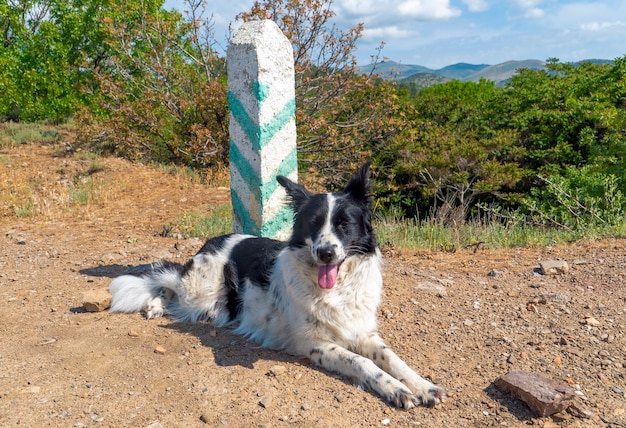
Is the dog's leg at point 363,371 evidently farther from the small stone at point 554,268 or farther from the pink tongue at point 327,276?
the small stone at point 554,268

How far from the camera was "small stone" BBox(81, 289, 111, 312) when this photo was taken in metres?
4.40

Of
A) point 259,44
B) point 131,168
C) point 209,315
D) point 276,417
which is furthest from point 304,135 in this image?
point 276,417

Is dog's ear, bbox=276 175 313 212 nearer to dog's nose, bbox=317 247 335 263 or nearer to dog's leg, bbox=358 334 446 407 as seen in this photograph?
dog's nose, bbox=317 247 335 263

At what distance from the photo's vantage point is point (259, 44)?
5.10m

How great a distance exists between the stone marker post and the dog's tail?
102cm

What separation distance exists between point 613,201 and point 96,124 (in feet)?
35.7

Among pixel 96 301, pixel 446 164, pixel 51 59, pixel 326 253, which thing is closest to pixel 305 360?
pixel 326 253

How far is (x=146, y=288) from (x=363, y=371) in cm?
226

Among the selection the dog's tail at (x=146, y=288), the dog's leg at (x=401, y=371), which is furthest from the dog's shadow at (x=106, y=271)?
the dog's leg at (x=401, y=371)

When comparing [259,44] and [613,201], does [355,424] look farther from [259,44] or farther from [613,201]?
[613,201]

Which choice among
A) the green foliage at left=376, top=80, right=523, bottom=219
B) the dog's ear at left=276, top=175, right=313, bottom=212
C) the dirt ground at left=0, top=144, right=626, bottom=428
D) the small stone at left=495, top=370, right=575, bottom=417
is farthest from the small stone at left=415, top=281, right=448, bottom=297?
the green foliage at left=376, top=80, right=523, bottom=219

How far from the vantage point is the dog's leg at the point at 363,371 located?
318 cm

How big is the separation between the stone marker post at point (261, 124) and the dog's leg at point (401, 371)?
6.29 ft

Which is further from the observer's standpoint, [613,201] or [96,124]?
[96,124]
